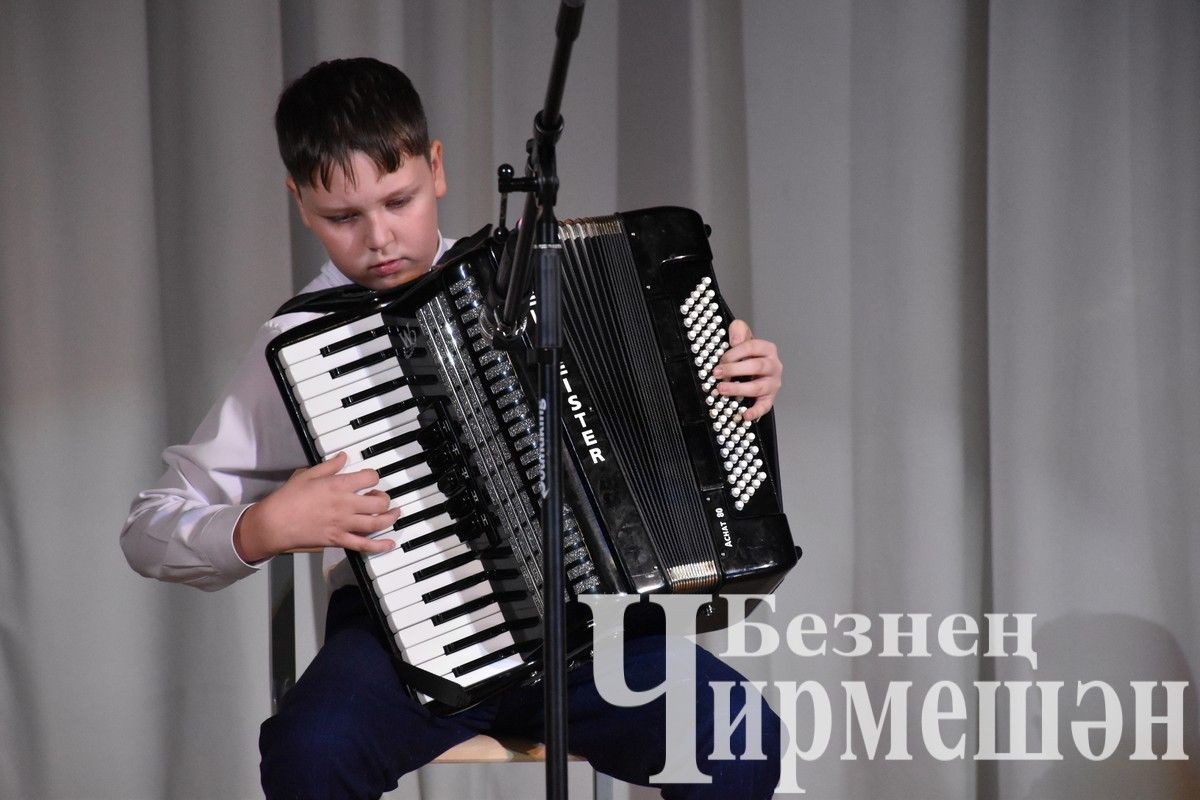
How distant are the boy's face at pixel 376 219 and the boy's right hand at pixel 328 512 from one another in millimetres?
285

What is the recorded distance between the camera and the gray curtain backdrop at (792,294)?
2.15 m

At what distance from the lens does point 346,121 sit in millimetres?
1437

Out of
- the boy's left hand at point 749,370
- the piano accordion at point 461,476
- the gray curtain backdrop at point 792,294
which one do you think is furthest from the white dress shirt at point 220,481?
the gray curtain backdrop at point 792,294

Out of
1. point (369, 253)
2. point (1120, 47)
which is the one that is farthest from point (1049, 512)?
point (369, 253)

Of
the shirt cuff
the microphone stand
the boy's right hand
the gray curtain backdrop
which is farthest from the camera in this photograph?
the gray curtain backdrop

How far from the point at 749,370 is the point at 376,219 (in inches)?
19.6

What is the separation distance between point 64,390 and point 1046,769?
2.00m

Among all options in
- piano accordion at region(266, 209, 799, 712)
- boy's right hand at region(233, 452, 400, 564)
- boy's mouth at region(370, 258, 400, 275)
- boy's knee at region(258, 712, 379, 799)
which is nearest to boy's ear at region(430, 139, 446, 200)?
boy's mouth at region(370, 258, 400, 275)

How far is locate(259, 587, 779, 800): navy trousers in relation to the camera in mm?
1286

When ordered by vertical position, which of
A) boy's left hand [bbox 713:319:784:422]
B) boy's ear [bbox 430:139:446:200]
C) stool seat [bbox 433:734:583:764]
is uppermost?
boy's ear [bbox 430:139:446:200]

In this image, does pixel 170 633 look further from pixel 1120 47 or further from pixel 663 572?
pixel 1120 47

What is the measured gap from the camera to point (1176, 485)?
217cm

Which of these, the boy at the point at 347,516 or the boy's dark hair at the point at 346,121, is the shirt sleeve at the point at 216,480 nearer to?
the boy at the point at 347,516

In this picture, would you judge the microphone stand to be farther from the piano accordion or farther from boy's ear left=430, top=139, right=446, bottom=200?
boy's ear left=430, top=139, right=446, bottom=200
